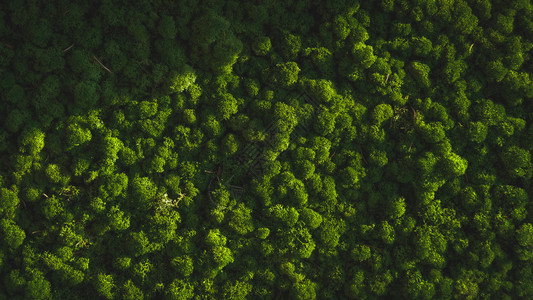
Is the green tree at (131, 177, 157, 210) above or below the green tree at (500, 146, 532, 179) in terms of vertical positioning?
below

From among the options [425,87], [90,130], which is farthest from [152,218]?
[425,87]

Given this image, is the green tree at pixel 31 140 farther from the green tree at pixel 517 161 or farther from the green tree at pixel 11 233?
the green tree at pixel 517 161

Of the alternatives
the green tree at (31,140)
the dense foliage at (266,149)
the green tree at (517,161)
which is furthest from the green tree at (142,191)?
the green tree at (517,161)

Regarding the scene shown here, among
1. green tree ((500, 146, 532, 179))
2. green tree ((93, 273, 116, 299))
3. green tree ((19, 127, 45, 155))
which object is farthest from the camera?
green tree ((500, 146, 532, 179))

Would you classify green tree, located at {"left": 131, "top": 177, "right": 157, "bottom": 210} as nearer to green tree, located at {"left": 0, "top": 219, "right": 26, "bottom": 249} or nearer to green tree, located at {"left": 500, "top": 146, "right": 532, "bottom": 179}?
green tree, located at {"left": 0, "top": 219, "right": 26, "bottom": 249}

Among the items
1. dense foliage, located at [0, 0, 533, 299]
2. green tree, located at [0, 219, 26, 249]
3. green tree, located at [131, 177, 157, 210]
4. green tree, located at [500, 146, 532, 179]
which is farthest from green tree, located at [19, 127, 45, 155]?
green tree, located at [500, 146, 532, 179]

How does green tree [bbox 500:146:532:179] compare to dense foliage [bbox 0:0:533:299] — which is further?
green tree [bbox 500:146:532:179]

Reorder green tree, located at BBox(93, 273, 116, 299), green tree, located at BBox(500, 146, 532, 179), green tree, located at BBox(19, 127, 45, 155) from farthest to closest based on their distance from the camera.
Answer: green tree, located at BBox(500, 146, 532, 179) < green tree, located at BBox(93, 273, 116, 299) < green tree, located at BBox(19, 127, 45, 155)

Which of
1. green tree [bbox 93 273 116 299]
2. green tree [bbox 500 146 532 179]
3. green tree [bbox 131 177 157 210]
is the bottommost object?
green tree [bbox 93 273 116 299]
